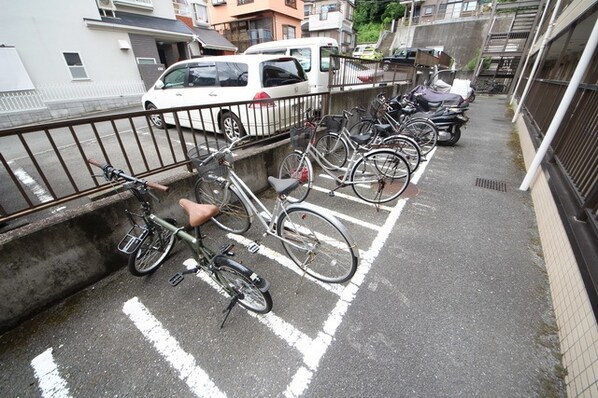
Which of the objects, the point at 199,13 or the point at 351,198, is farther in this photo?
the point at 199,13

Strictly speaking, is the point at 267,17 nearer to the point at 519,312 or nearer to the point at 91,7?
the point at 91,7

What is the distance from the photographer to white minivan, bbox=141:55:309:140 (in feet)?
14.8

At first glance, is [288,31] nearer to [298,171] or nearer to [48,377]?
[298,171]

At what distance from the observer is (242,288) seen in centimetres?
206

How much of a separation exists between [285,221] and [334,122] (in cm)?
243

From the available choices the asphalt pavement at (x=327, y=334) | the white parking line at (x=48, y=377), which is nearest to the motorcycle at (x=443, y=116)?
the asphalt pavement at (x=327, y=334)

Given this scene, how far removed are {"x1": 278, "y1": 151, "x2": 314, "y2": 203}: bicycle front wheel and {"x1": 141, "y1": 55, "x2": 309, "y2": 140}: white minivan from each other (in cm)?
77

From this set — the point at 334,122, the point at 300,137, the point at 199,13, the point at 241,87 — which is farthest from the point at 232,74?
the point at 199,13

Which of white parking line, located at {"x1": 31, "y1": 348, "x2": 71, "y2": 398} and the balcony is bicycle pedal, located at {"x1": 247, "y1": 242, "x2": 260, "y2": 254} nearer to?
white parking line, located at {"x1": 31, "y1": 348, "x2": 71, "y2": 398}

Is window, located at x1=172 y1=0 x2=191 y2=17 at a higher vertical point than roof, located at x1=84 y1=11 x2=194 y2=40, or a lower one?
higher

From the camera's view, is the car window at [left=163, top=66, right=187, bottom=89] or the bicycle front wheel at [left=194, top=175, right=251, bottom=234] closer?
the bicycle front wheel at [left=194, top=175, right=251, bottom=234]

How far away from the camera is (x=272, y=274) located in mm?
2480

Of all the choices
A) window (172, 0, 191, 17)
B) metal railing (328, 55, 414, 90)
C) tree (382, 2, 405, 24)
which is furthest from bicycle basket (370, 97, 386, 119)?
tree (382, 2, 405, 24)

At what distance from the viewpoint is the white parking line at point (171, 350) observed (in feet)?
5.35
